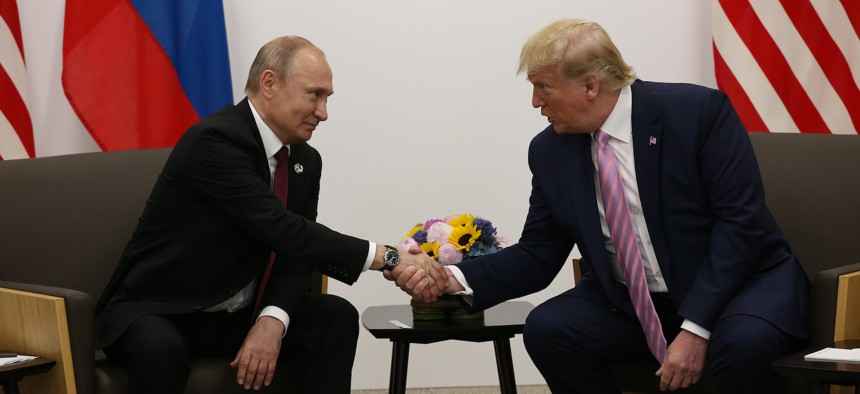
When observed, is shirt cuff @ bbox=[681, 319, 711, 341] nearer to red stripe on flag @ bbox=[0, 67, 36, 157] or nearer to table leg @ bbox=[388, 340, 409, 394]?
table leg @ bbox=[388, 340, 409, 394]

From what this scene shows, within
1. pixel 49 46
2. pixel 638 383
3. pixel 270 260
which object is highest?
pixel 49 46

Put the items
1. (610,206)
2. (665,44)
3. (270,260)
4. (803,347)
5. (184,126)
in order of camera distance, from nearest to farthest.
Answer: (803,347) < (610,206) < (270,260) < (184,126) < (665,44)

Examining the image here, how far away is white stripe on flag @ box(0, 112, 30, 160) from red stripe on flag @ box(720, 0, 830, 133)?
9.90ft

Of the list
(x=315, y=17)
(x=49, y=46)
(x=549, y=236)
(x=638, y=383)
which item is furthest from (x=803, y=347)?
(x=49, y=46)

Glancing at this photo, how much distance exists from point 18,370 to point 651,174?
1800mm

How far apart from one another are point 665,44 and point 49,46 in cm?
269

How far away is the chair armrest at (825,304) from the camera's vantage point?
269cm

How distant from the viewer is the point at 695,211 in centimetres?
301

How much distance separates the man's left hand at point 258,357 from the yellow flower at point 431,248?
604 millimetres

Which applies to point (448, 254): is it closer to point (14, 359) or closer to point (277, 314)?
point (277, 314)

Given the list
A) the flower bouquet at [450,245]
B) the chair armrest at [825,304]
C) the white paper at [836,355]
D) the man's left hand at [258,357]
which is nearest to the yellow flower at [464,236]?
the flower bouquet at [450,245]

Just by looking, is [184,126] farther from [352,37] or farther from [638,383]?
[638,383]

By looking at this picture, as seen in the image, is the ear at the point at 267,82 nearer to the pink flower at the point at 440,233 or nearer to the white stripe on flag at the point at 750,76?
the pink flower at the point at 440,233

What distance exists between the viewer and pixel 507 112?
4.62 metres
